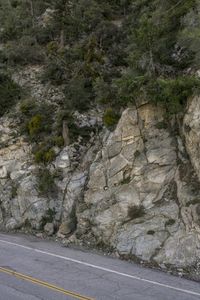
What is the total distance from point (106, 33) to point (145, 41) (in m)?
12.2

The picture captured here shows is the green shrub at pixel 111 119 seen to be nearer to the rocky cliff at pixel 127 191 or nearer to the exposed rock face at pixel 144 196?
the rocky cliff at pixel 127 191

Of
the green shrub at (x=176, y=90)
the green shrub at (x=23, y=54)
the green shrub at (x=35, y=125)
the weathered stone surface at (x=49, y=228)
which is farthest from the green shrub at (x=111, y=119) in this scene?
the green shrub at (x=23, y=54)

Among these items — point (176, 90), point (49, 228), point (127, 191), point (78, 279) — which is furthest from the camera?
point (49, 228)

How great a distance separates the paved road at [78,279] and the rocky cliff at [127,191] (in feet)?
5.02

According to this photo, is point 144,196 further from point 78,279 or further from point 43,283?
point 43,283

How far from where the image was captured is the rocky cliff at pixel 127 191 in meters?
15.0

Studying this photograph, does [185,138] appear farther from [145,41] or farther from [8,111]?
[8,111]

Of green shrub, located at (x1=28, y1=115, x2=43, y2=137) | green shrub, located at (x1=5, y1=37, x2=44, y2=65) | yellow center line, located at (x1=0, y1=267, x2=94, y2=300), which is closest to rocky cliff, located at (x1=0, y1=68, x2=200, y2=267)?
green shrub, located at (x1=28, y1=115, x2=43, y2=137)

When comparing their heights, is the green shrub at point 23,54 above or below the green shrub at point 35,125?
above

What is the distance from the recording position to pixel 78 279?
1190 cm

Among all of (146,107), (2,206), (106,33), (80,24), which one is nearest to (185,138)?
(146,107)

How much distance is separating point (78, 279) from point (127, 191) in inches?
246

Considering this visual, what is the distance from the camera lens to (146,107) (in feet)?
60.8

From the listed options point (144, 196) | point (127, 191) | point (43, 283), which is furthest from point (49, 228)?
point (43, 283)
